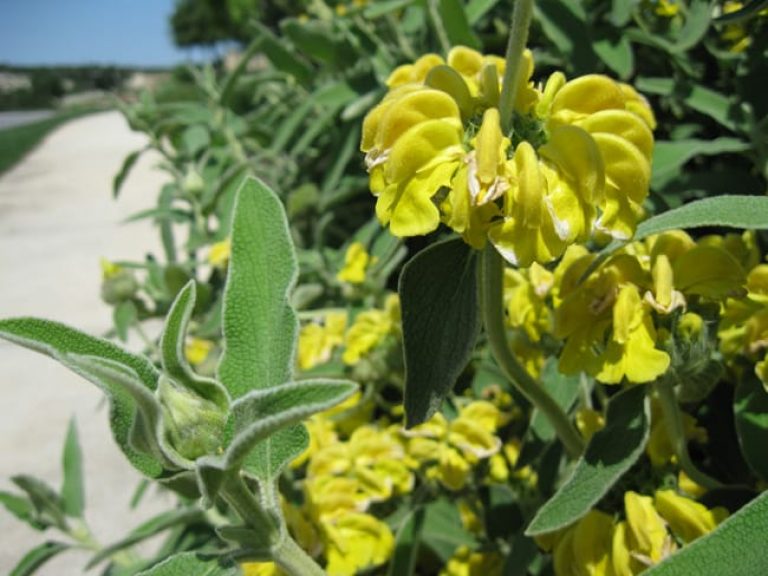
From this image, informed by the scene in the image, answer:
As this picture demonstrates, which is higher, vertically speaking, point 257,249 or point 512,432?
point 257,249

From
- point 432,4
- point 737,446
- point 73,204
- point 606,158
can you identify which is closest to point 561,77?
point 606,158

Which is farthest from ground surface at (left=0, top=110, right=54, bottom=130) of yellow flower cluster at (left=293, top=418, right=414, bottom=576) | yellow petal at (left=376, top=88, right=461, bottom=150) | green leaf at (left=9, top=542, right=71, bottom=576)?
yellow petal at (left=376, top=88, right=461, bottom=150)

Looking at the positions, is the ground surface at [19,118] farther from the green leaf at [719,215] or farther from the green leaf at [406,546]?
the green leaf at [719,215]

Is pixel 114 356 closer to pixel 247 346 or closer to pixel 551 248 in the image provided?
pixel 247 346

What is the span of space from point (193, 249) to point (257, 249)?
82 centimetres

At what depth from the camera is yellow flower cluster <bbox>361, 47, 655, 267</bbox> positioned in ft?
1.24

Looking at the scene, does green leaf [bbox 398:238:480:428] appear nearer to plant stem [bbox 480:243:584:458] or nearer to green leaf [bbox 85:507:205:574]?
plant stem [bbox 480:243:584:458]

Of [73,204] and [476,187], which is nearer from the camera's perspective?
[476,187]

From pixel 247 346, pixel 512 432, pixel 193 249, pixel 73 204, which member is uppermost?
pixel 247 346

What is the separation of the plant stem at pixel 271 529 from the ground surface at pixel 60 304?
0.73m

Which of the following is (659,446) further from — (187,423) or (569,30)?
(569,30)

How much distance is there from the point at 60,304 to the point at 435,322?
129 inches

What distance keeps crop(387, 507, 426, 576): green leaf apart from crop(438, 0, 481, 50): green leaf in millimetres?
462

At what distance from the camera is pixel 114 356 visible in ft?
1.33
